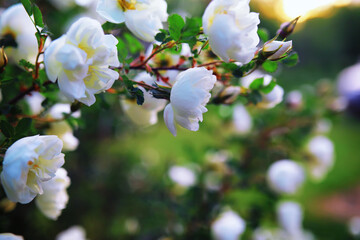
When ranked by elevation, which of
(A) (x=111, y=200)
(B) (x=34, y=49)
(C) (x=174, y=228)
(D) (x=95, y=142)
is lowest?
(A) (x=111, y=200)

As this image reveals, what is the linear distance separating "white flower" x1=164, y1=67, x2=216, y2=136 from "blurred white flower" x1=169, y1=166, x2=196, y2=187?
21.5 inches

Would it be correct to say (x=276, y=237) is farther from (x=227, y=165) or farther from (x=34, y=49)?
(x=34, y=49)

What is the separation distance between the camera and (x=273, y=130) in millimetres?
929

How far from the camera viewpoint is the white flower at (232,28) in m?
0.32

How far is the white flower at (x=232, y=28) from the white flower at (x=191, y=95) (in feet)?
0.11

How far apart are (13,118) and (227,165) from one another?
1.94 feet

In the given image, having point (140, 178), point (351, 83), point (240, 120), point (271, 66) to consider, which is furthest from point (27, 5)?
point (351, 83)

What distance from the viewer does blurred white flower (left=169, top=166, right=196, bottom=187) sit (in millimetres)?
880

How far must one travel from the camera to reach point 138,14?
1.30ft

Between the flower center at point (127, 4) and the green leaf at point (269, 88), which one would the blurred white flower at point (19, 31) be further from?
the green leaf at point (269, 88)

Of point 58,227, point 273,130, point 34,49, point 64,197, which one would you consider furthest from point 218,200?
point 58,227

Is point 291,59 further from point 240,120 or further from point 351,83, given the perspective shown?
point 351,83

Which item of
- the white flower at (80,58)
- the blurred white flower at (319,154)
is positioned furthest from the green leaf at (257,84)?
the blurred white flower at (319,154)

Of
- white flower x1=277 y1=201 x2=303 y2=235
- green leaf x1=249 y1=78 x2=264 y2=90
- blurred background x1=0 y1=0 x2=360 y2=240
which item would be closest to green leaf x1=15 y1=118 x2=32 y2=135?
blurred background x1=0 y1=0 x2=360 y2=240
